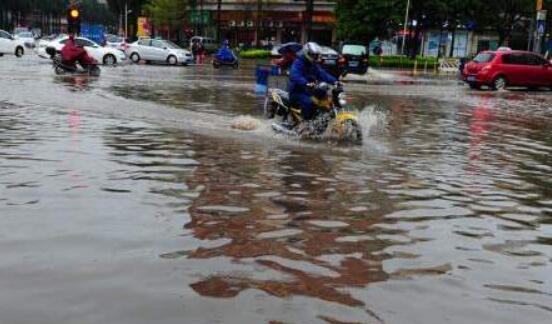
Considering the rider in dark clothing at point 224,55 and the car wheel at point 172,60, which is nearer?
the rider in dark clothing at point 224,55

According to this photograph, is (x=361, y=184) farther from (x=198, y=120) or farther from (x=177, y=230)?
(x=198, y=120)

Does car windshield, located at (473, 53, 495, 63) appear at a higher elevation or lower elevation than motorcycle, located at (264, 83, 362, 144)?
higher

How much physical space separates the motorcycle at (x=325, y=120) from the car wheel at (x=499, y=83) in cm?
1946

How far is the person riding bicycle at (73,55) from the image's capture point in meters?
28.1

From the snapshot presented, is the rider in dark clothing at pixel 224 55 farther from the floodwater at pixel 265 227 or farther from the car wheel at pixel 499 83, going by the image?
the floodwater at pixel 265 227

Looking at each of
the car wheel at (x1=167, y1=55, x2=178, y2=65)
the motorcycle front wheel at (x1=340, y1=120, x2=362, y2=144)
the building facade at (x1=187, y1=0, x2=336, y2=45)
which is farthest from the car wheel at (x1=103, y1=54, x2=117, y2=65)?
the building facade at (x1=187, y1=0, x2=336, y2=45)

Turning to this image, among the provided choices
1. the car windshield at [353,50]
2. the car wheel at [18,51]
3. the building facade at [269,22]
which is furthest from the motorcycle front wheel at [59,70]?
the building facade at [269,22]

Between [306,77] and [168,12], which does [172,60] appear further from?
Result: [168,12]

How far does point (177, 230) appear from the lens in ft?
20.6

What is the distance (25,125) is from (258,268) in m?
9.14

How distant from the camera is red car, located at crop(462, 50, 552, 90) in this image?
30266mm

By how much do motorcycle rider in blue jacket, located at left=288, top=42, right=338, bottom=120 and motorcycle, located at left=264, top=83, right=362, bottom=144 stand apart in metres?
0.11

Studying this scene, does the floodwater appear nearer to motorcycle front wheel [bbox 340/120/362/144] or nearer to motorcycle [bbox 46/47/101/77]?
motorcycle front wheel [bbox 340/120/362/144]

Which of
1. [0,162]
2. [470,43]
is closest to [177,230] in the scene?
[0,162]
